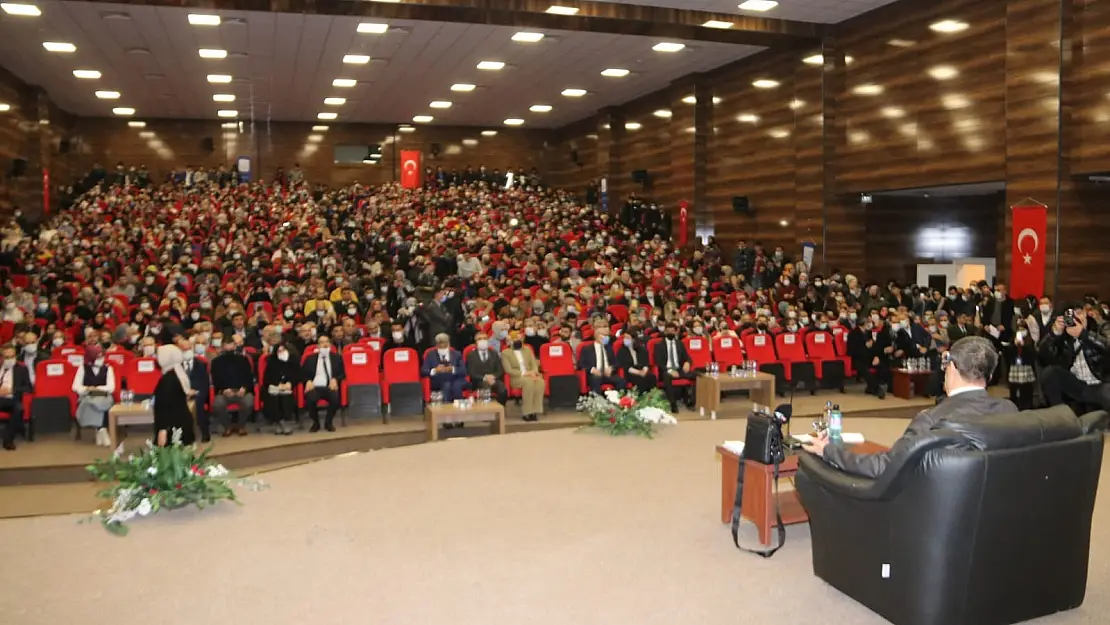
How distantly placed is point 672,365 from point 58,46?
14065 mm

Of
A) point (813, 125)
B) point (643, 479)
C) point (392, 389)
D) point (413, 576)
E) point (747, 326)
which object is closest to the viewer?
point (413, 576)

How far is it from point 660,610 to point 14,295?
12.6 meters

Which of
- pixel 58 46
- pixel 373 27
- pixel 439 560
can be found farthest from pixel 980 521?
pixel 58 46

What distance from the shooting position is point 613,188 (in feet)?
90.0

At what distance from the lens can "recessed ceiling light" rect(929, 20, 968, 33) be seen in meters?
14.6

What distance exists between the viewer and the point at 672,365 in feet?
39.5

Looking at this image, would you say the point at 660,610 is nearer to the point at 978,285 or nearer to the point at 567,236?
the point at 978,285

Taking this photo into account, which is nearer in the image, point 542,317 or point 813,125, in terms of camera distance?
point 542,317

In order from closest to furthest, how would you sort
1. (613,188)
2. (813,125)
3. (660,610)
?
(660,610)
(813,125)
(613,188)

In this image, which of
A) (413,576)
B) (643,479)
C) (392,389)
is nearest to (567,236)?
(392,389)

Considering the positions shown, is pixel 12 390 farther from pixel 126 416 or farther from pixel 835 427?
pixel 835 427

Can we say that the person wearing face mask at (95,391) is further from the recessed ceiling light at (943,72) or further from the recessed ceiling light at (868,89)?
the recessed ceiling light at (868,89)

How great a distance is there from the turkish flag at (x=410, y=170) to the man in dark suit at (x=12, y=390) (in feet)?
64.3

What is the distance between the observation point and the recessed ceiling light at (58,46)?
1775cm
